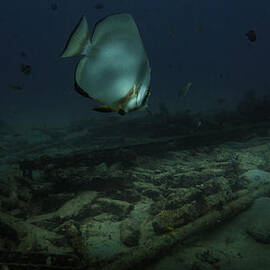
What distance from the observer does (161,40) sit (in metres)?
134

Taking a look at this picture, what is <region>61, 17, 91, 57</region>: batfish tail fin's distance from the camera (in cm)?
103

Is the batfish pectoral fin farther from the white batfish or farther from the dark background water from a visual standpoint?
the dark background water

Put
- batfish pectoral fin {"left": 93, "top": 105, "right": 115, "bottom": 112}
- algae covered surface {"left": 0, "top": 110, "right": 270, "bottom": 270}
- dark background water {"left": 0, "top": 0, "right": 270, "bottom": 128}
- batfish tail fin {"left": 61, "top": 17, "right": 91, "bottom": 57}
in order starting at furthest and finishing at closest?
dark background water {"left": 0, "top": 0, "right": 270, "bottom": 128} < algae covered surface {"left": 0, "top": 110, "right": 270, "bottom": 270} < batfish pectoral fin {"left": 93, "top": 105, "right": 115, "bottom": 112} < batfish tail fin {"left": 61, "top": 17, "right": 91, "bottom": 57}

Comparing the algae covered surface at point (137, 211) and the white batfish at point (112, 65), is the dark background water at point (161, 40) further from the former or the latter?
the white batfish at point (112, 65)

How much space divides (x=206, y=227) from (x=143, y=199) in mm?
1487

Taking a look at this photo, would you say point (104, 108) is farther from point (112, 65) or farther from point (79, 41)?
point (79, 41)

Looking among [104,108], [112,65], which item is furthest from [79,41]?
[104,108]

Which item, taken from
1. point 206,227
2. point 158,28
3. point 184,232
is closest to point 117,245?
point 184,232

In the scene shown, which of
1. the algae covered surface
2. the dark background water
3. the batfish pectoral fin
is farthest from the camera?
the dark background water

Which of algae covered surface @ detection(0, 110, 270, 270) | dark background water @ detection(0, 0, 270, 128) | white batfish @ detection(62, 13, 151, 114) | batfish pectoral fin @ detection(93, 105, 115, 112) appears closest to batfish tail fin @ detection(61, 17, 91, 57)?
white batfish @ detection(62, 13, 151, 114)

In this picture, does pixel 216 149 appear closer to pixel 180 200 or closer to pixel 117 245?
pixel 180 200

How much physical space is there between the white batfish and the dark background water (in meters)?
79.8

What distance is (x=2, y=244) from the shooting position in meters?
2.54

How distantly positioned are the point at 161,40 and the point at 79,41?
14692 centimetres
